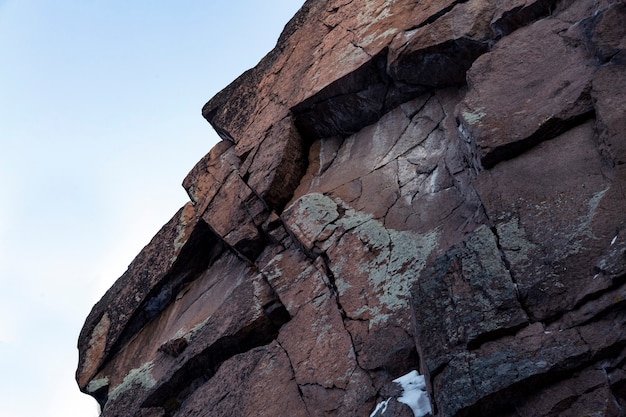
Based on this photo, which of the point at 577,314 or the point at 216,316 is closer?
the point at 577,314

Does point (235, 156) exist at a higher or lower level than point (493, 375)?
higher

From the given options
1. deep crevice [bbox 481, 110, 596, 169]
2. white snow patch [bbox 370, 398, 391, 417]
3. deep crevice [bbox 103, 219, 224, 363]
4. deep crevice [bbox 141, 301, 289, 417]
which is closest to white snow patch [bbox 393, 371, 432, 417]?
white snow patch [bbox 370, 398, 391, 417]

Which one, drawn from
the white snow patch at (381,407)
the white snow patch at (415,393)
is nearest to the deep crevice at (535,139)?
the white snow patch at (415,393)

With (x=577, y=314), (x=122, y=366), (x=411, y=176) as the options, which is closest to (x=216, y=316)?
(x=122, y=366)

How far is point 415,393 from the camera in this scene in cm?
700

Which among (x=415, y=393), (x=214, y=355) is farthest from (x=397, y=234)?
(x=214, y=355)

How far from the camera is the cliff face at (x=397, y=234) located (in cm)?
607

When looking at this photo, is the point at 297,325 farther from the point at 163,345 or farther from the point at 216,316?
the point at 163,345

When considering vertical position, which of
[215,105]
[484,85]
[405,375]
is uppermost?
[215,105]

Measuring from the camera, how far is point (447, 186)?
9289 millimetres

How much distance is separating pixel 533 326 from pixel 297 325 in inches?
164

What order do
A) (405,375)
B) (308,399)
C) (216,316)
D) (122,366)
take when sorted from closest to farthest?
(405,375)
(308,399)
(216,316)
(122,366)

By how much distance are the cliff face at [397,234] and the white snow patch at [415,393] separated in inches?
3.2

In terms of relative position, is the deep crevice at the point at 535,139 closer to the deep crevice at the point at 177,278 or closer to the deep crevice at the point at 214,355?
the deep crevice at the point at 214,355
